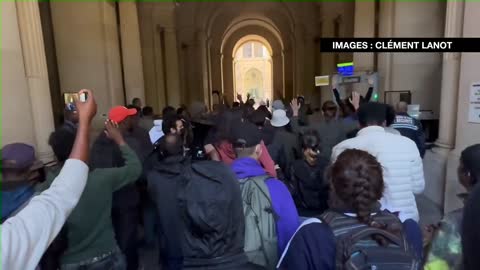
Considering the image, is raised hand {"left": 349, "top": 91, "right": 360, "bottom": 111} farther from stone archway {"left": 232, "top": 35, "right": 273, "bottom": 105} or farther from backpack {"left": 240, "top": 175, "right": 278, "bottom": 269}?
stone archway {"left": 232, "top": 35, "right": 273, "bottom": 105}

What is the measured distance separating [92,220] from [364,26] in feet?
30.0

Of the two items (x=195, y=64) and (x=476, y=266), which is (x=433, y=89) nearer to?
(x=476, y=266)

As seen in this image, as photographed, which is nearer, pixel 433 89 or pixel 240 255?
pixel 240 255

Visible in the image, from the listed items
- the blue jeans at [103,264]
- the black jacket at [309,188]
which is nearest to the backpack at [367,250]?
the black jacket at [309,188]

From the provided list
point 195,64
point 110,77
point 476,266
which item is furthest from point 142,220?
point 195,64

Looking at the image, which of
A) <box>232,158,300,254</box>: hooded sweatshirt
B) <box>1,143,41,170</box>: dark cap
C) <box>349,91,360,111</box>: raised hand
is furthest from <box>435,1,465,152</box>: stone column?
<box>1,143,41,170</box>: dark cap

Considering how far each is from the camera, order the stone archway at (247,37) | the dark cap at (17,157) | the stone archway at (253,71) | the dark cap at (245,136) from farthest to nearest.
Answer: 1. the stone archway at (253,71)
2. the stone archway at (247,37)
3. the dark cap at (245,136)
4. the dark cap at (17,157)

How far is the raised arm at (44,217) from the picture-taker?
3.35 feet

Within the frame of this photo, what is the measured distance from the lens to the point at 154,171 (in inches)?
102

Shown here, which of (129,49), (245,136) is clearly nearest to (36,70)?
(245,136)

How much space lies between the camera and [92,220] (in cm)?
208

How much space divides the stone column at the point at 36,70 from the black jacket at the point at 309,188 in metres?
3.42

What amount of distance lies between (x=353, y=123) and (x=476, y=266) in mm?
3422

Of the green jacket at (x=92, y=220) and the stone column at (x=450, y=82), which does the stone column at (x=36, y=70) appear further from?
the stone column at (x=450, y=82)
